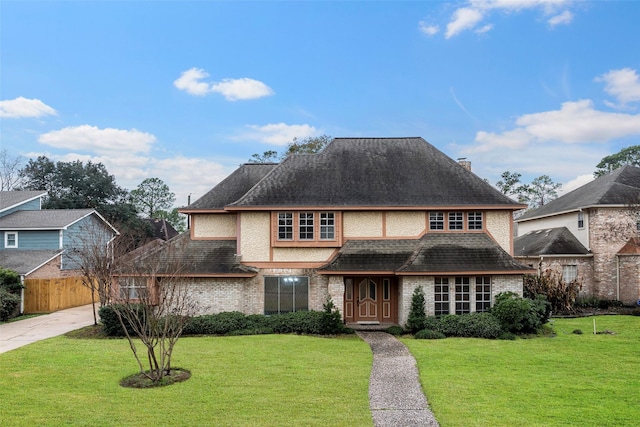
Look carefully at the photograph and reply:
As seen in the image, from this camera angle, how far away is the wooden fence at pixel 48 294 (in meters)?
22.4

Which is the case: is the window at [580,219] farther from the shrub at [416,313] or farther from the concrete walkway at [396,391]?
the concrete walkway at [396,391]

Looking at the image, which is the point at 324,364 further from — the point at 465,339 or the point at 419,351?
the point at 465,339

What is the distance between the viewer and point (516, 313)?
15.6 m

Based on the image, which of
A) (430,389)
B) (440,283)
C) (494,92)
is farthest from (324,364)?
(494,92)

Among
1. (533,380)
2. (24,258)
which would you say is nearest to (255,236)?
(533,380)

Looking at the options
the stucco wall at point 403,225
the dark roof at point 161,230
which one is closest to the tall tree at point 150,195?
the dark roof at point 161,230

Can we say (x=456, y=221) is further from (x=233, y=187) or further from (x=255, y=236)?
(x=233, y=187)

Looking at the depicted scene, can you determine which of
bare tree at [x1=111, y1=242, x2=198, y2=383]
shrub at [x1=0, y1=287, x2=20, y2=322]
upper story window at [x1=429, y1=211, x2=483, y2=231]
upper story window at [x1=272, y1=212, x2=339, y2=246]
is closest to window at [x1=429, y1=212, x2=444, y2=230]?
upper story window at [x1=429, y1=211, x2=483, y2=231]

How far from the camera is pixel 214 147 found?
27.0 m

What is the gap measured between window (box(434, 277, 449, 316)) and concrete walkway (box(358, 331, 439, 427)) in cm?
366

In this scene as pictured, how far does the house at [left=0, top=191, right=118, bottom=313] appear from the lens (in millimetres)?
22641

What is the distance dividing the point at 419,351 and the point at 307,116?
1731 centimetres

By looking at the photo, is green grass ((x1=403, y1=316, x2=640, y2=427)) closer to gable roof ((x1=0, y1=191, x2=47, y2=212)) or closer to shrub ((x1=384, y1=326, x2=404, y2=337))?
shrub ((x1=384, y1=326, x2=404, y2=337))

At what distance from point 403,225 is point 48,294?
19832 mm
